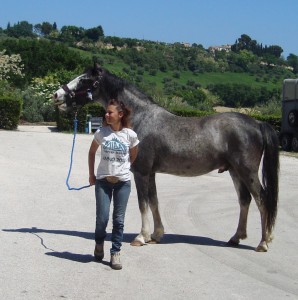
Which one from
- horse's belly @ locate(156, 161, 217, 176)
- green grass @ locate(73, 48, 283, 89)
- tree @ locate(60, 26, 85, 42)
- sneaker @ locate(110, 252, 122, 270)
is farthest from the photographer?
tree @ locate(60, 26, 85, 42)

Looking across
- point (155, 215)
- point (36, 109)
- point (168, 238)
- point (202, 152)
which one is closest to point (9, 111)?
point (36, 109)

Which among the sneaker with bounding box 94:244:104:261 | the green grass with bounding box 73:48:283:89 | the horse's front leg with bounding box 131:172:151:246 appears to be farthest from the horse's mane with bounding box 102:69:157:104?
the green grass with bounding box 73:48:283:89

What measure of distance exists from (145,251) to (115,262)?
3.26ft

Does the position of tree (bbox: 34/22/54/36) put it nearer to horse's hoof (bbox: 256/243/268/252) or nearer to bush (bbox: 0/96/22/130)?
bush (bbox: 0/96/22/130)

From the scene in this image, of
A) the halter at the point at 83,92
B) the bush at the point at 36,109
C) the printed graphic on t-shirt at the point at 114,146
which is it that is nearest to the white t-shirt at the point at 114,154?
the printed graphic on t-shirt at the point at 114,146

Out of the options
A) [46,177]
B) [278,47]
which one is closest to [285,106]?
[46,177]

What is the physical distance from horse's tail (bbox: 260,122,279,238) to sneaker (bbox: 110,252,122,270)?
226 cm

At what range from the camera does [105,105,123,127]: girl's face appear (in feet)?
23.4

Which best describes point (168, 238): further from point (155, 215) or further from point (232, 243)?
point (232, 243)

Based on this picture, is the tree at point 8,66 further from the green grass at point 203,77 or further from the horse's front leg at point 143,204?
the horse's front leg at point 143,204

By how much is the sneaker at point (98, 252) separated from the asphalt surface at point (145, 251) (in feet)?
0.25

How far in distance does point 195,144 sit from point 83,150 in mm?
13120

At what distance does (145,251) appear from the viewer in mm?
7906

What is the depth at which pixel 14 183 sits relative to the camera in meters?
13.2
